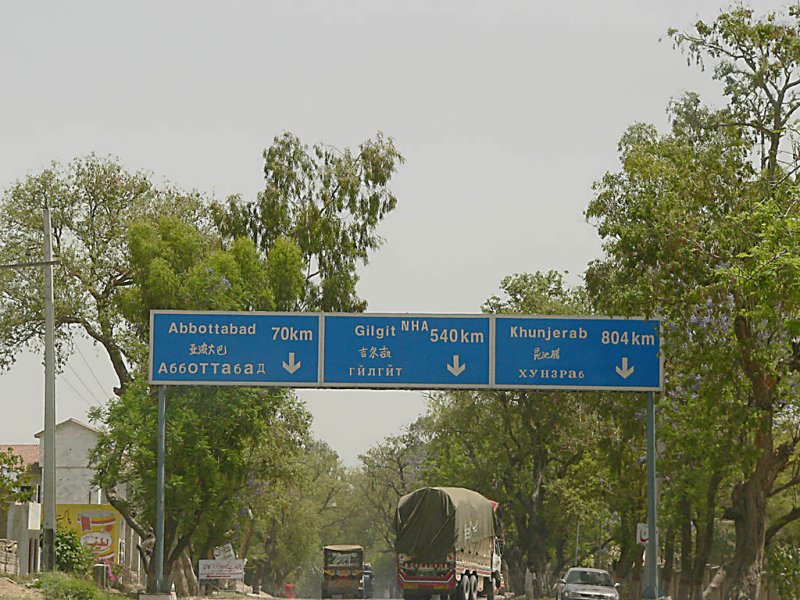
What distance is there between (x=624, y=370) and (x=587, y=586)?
13203 mm

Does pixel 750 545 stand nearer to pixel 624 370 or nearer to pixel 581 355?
pixel 624 370

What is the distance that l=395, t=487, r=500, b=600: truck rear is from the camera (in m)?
40.1

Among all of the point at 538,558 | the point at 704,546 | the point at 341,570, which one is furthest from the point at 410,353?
the point at 341,570

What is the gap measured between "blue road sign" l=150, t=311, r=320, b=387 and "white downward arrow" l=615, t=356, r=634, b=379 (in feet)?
23.2

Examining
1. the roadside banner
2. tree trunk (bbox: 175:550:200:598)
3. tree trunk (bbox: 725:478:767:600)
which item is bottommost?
tree trunk (bbox: 175:550:200:598)

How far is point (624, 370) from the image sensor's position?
31453mm

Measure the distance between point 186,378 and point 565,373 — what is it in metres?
8.87

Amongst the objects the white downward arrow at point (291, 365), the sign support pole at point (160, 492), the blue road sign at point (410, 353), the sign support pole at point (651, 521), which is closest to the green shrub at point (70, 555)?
the sign support pole at point (160, 492)

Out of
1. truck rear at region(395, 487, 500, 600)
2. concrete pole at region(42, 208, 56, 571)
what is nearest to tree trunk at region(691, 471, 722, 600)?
truck rear at region(395, 487, 500, 600)

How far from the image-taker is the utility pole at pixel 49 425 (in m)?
34.4

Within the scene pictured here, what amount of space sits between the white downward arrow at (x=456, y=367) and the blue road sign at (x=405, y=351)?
0.08ft

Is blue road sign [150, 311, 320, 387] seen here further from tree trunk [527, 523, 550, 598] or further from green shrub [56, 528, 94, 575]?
tree trunk [527, 523, 550, 598]

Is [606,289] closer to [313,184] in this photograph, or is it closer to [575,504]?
[313,184]

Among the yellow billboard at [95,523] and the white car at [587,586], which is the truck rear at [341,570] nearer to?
the yellow billboard at [95,523]
